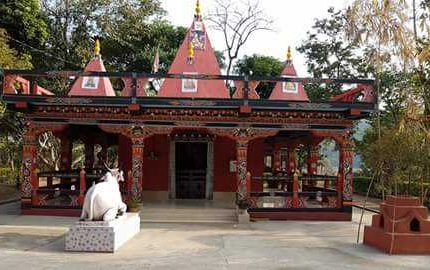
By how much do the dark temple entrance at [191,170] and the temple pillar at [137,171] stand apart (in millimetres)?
2319

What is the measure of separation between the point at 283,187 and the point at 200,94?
6844 millimetres

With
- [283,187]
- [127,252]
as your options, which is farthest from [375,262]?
[283,187]

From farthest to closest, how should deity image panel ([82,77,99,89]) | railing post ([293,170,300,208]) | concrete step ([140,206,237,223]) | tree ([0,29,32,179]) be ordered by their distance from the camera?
deity image panel ([82,77,99,89]), tree ([0,29,32,179]), railing post ([293,170,300,208]), concrete step ([140,206,237,223])

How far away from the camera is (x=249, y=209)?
543 inches

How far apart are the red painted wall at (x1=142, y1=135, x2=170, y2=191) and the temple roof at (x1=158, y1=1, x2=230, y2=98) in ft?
5.01

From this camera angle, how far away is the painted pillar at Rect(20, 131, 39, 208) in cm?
1378

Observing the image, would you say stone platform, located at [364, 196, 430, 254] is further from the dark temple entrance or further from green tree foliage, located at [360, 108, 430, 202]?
the dark temple entrance

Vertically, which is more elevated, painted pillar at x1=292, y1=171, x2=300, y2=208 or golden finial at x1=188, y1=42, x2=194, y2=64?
golden finial at x1=188, y1=42, x2=194, y2=64

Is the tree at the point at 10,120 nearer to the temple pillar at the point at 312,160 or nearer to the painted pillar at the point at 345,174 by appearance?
the temple pillar at the point at 312,160

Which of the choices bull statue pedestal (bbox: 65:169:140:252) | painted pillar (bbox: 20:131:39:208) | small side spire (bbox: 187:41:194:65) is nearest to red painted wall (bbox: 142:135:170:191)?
small side spire (bbox: 187:41:194:65)

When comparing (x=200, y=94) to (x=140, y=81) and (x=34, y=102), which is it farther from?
(x=34, y=102)

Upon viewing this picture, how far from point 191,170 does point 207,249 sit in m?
6.75

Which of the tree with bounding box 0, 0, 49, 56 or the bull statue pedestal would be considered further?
the tree with bounding box 0, 0, 49, 56

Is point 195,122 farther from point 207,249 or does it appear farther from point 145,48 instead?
point 145,48
